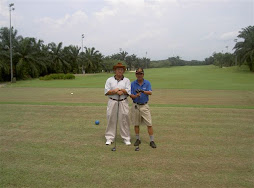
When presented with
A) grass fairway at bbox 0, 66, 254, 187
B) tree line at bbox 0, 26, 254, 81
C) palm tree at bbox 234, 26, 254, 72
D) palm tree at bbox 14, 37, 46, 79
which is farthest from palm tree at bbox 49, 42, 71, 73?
grass fairway at bbox 0, 66, 254, 187

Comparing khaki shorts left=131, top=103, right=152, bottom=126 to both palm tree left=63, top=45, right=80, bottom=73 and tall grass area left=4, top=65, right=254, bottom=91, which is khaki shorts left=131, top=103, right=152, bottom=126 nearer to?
tall grass area left=4, top=65, right=254, bottom=91

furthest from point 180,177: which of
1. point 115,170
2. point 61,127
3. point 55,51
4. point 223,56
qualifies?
point 223,56

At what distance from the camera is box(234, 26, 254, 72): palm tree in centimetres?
5297

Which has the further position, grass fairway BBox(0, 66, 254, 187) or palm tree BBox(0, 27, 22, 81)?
palm tree BBox(0, 27, 22, 81)

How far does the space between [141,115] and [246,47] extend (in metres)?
55.2

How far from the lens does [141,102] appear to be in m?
6.40

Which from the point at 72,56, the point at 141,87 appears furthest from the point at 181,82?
the point at 72,56

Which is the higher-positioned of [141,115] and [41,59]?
[41,59]

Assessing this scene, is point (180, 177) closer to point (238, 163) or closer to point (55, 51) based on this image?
point (238, 163)

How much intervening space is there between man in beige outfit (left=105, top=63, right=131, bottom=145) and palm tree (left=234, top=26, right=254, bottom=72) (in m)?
52.5

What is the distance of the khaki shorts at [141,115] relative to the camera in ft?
21.0

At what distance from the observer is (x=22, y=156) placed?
5.50 meters

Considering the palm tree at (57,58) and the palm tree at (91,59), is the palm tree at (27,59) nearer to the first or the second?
the palm tree at (57,58)

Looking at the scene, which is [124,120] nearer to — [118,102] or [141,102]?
[118,102]
